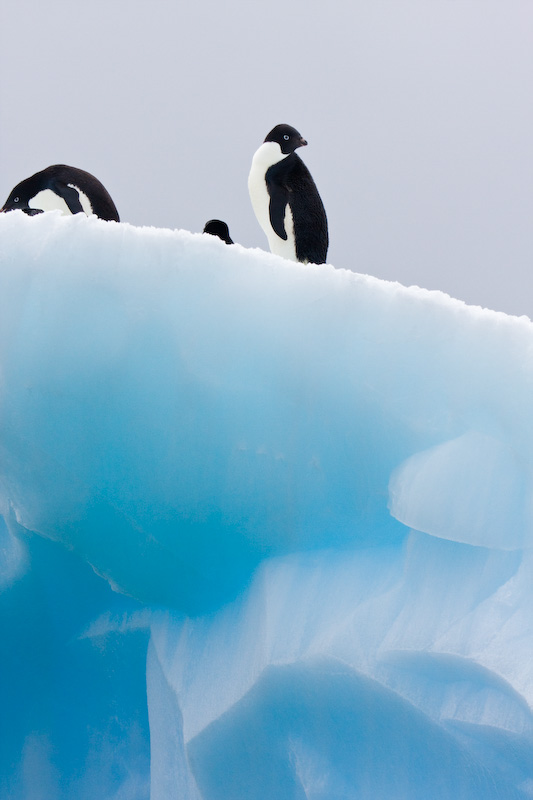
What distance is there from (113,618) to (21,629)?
0.14 m

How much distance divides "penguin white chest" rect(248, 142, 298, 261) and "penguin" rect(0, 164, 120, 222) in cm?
49

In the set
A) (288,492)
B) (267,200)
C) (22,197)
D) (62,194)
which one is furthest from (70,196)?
(288,492)

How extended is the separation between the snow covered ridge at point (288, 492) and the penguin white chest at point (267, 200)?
1.71m

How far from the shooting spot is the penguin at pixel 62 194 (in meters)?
2.77

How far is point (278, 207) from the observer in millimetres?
2801

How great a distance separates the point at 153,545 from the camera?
117 cm

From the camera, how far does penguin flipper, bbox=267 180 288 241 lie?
2787 mm

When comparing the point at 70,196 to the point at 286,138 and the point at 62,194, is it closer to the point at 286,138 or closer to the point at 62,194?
the point at 62,194

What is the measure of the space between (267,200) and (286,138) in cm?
22

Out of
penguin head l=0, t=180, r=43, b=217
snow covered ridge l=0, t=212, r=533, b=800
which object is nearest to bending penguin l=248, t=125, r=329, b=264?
penguin head l=0, t=180, r=43, b=217

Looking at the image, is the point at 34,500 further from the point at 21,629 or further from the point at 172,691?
the point at 172,691

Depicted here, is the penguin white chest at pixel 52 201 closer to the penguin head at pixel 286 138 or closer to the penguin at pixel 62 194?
the penguin at pixel 62 194

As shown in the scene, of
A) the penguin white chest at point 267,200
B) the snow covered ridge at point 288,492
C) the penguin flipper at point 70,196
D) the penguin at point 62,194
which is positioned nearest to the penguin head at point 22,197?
the penguin at point 62,194

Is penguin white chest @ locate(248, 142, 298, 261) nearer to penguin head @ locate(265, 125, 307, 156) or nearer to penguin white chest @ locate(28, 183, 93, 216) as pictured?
penguin head @ locate(265, 125, 307, 156)
